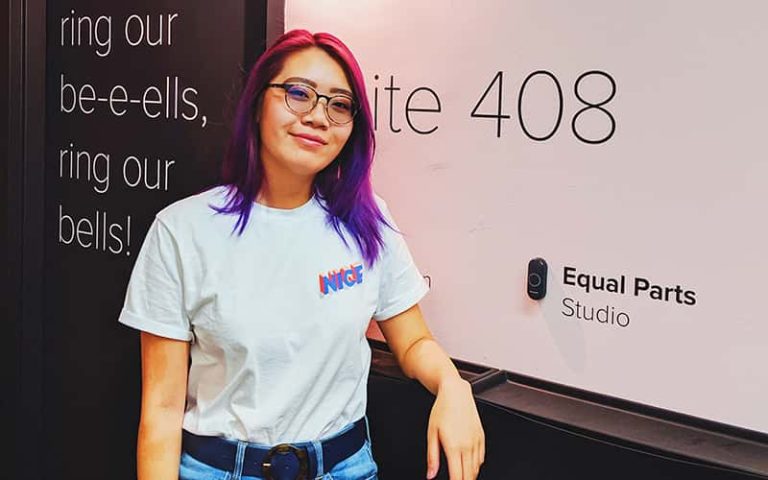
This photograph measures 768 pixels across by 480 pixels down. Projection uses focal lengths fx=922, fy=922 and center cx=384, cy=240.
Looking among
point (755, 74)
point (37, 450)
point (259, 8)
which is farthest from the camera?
point (37, 450)

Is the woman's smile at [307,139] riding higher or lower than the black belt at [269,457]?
higher

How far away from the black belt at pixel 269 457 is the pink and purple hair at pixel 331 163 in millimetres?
349

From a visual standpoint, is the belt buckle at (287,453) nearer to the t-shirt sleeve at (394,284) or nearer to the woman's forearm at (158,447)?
the woman's forearm at (158,447)

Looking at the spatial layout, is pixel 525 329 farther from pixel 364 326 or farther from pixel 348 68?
pixel 348 68

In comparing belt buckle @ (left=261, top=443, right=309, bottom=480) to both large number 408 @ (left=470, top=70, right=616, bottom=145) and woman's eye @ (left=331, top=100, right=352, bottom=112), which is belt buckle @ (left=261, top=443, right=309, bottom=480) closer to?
woman's eye @ (left=331, top=100, right=352, bottom=112)

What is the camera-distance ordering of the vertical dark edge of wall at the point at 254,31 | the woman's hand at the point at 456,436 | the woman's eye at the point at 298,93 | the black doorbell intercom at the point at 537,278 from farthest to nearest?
the vertical dark edge of wall at the point at 254,31
the black doorbell intercom at the point at 537,278
the woman's eye at the point at 298,93
the woman's hand at the point at 456,436

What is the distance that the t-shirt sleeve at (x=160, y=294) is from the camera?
5.12 ft

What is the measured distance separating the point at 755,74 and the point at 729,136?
0.33 ft

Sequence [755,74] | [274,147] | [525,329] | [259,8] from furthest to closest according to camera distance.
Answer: [259,8], [525,329], [274,147], [755,74]

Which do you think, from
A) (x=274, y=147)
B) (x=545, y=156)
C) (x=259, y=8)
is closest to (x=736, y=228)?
(x=545, y=156)

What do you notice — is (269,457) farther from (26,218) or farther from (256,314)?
(26,218)

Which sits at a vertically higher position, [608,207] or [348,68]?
[348,68]

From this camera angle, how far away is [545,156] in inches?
67.0

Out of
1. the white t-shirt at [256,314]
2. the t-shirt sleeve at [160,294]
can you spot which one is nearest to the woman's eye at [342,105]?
the white t-shirt at [256,314]
